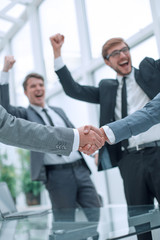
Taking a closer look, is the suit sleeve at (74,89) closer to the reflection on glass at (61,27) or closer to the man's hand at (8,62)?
the man's hand at (8,62)

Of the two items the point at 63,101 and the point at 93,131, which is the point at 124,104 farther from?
the point at 63,101

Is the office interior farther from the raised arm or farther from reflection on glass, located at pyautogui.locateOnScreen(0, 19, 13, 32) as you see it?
the raised arm

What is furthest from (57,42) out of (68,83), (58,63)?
(68,83)

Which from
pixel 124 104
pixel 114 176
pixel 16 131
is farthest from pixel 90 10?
pixel 16 131

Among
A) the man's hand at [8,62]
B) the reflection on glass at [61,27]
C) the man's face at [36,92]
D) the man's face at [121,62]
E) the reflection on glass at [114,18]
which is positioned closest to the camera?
the man's face at [121,62]

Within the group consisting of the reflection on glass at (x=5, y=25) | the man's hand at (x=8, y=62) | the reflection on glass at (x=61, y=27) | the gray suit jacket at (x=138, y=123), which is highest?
the reflection on glass at (x=5, y=25)

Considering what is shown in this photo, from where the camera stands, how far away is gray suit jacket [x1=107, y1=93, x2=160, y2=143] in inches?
66.1

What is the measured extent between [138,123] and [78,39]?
3.20 metres

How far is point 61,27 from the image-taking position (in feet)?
16.6

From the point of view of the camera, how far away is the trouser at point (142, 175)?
185 cm

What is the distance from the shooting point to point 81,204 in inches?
98.7

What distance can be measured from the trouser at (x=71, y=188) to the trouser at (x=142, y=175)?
56 cm

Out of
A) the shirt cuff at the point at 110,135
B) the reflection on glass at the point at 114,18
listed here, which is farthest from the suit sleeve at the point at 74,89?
the reflection on glass at the point at 114,18

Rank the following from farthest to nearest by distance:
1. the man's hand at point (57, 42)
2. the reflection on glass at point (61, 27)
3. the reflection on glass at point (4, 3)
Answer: the reflection on glass at point (4, 3) < the reflection on glass at point (61, 27) < the man's hand at point (57, 42)
